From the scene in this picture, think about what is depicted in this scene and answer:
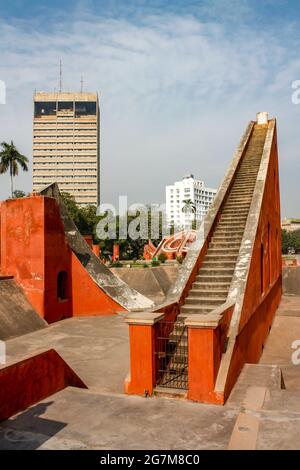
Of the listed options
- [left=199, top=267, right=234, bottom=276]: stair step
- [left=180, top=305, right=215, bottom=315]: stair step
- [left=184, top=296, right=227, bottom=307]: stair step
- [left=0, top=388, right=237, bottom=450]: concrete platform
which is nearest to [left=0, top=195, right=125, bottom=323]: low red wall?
[left=199, top=267, right=234, bottom=276]: stair step

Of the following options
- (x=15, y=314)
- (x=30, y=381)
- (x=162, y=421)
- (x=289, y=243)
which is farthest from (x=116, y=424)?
(x=289, y=243)

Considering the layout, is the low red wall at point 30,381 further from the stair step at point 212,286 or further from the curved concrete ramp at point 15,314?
the curved concrete ramp at point 15,314

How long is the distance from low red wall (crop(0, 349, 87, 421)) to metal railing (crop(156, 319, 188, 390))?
52.4 inches

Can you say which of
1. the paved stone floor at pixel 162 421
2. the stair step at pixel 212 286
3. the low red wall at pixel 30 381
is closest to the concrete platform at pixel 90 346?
the paved stone floor at pixel 162 421

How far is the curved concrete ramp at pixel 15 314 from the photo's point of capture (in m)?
10.8

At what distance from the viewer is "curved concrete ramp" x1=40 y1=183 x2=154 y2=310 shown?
47.0 feet

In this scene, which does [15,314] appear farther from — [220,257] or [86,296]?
[220,257]

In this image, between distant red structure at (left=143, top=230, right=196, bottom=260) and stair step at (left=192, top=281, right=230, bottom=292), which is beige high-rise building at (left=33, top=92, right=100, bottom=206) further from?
stair step at (left=192, top=281, right=230, bottom=292)

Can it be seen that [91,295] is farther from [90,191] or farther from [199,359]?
[90,191]

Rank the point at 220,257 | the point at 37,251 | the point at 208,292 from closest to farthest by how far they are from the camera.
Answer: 1. the point at 208,292
2. the point at 220,257
3. the point at 37,251

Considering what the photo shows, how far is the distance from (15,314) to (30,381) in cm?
678

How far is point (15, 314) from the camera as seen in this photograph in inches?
455

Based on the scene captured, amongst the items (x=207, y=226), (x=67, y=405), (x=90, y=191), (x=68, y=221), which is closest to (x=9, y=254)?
(x=68, y=221)

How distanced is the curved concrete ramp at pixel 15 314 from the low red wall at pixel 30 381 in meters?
5.15
